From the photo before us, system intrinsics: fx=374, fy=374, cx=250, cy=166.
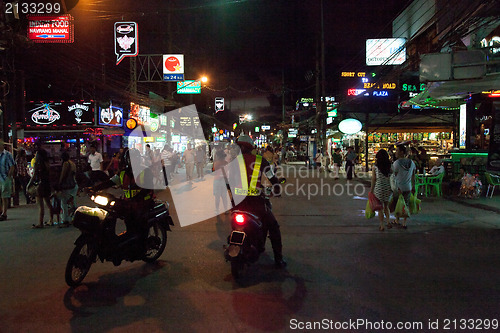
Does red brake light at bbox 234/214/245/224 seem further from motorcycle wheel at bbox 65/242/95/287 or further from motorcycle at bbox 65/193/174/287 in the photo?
motorcycle wheel at bbox 65/242/95/287

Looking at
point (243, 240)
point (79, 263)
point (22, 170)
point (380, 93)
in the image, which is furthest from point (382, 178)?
point (380, 93)

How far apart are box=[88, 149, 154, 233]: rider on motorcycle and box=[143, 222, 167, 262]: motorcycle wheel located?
0.28 m

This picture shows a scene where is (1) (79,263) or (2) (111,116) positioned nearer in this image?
(1) (79,263)

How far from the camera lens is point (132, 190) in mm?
5352

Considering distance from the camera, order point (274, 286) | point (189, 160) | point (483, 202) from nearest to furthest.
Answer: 1. point (274, 286)
2. point (483, 202)
3. point (189, 160)

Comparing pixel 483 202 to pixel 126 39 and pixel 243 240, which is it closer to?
pixel 243 240

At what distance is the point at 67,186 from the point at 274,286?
547 cm

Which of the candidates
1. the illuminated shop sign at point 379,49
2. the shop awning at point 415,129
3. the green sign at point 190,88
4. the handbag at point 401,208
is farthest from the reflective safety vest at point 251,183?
the illuminated shop sign at point 379,49

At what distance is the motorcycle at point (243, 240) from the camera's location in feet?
15.5

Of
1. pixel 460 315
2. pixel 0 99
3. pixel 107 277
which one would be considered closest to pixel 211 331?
pixel 107 277

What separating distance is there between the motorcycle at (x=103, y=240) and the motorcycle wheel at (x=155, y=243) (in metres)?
0.01

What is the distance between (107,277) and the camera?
16.5 feet

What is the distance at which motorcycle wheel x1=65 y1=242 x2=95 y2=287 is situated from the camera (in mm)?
4494

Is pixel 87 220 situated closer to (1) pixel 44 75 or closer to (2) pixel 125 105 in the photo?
(1) pixel 44 75
